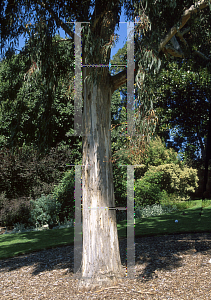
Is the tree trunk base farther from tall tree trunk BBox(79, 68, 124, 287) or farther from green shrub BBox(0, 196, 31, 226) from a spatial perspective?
green shrub BBox(0, 196, 31, 226)

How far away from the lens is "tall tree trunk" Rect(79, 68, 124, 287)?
13.7 feet

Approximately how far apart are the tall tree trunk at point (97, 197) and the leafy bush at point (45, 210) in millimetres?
6872

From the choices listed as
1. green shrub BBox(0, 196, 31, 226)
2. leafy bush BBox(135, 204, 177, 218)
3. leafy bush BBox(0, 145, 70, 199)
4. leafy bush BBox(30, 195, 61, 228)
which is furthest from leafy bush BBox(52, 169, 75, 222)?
leafy bush BBox(135, 204, 177, 218)

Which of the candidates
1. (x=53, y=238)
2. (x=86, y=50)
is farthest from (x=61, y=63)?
(x=53, y=238)

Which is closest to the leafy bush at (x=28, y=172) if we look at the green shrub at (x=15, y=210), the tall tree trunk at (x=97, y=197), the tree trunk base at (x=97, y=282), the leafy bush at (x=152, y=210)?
the green shrub at (x=15, y=210)

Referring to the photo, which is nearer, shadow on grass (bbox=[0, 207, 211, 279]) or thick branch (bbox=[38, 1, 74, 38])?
thick branch (bbox=[38, 1, 74, 38])

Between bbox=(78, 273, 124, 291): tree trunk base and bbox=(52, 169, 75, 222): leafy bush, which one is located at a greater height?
bbox=(52, 169, 75, 222): leafy bush

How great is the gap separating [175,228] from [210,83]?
674 centimetres

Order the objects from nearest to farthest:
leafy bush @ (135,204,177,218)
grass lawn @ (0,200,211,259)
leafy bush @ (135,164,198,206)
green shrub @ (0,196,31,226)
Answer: grass lawn @ (0,200,211,259)
green shrub @ (0,196,31,226)
leafy bush @ (135,204,177,218)
leafy bush @ (135,164,198,206)

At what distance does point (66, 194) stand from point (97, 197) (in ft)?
24.4

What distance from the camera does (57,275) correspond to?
482cm

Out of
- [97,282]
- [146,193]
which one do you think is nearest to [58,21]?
[97,282]

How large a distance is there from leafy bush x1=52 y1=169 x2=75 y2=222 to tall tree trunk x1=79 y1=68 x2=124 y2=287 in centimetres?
703

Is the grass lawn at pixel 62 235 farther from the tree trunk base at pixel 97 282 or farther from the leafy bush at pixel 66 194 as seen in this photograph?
the tree trunk base at pixel 97 282
